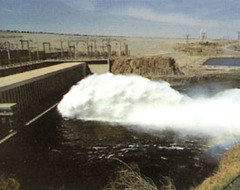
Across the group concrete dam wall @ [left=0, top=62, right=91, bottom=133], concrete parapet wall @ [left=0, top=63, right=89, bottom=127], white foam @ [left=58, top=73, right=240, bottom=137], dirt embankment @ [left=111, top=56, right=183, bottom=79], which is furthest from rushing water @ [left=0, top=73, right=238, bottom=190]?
dirt embankment @ [left=111, top=56, right=183, bottom=79]

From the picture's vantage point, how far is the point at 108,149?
2238cm

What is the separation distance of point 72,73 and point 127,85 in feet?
77.8

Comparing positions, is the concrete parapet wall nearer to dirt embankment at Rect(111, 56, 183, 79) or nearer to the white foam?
the white foam

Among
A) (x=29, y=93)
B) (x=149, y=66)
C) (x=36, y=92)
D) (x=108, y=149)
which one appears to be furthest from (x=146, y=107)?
(x=149, y=66)

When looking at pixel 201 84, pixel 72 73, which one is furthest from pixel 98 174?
pixel 201 84

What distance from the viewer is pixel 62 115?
111 feet

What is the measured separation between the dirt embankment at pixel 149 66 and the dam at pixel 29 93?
14.6m

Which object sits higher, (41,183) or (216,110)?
(216,110)

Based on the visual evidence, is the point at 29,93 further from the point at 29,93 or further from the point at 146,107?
the point at 146,107

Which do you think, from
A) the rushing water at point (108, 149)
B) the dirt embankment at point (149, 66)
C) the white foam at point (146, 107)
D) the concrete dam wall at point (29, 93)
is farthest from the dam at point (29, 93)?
the dirt embankment at point (149, 66)

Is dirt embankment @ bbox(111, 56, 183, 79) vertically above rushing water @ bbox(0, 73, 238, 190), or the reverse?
dirt embankment @ bbox(111, 56, 183, 79)

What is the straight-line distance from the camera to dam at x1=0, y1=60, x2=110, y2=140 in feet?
83.4

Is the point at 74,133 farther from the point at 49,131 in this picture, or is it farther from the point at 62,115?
the point at 62,115

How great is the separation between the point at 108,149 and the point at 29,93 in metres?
16.0
